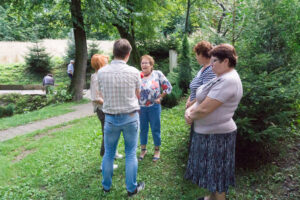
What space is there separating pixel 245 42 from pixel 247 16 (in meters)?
0.58

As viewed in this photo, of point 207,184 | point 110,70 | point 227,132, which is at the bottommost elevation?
point 207,184

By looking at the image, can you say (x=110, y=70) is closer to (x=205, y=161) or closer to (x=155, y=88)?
(x=155, y=88)

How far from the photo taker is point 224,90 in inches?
88.4

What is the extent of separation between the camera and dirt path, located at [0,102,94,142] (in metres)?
7.17

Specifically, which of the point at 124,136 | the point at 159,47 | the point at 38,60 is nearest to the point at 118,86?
the point at 124,136

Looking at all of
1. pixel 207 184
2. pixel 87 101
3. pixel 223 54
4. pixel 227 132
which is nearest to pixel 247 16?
pixel 223 54

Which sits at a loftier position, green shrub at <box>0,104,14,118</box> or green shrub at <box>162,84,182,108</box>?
green shrub at <box>162,84,182,108</box>

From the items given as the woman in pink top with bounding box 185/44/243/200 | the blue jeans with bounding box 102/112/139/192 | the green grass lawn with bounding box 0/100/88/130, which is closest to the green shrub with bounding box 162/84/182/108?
the green grass lawn with bounding box 0/100/88/130

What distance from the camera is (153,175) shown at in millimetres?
3768

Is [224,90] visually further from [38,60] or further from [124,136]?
[38,60]

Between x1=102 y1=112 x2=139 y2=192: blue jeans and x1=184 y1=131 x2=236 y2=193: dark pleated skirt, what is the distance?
77 cm

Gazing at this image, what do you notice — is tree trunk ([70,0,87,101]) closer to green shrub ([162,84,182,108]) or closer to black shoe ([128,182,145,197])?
green shrub ([162,84,182,108])

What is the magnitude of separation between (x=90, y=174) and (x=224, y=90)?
269cm

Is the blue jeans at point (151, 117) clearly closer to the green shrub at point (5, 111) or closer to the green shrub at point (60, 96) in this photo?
the green shrub at point (60, 96)
